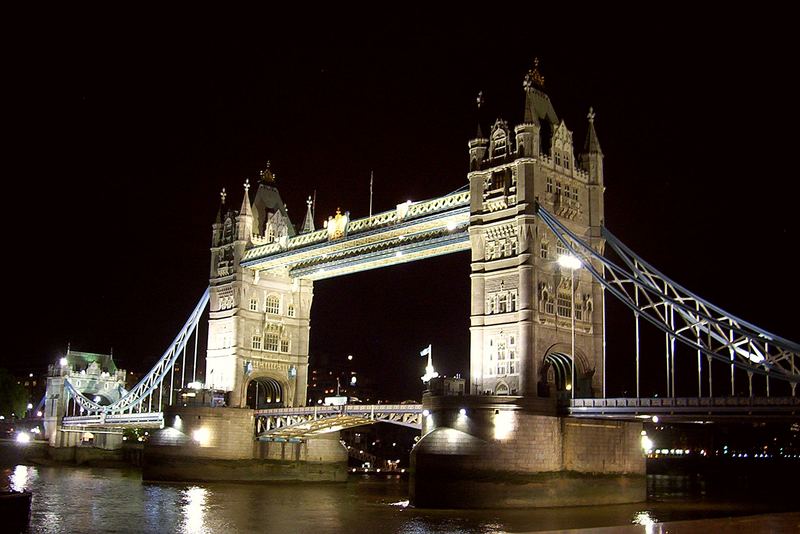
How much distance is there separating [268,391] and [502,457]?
3408cm

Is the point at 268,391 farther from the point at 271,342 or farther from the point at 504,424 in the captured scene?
the point at 504,424

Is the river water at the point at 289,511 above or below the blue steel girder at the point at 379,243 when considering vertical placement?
below

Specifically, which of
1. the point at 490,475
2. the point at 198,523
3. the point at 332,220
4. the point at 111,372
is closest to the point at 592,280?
the point at 490,475

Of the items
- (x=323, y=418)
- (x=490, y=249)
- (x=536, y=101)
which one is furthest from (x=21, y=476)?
(x=536, y=101)

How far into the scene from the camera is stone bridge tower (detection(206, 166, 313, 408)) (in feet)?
231

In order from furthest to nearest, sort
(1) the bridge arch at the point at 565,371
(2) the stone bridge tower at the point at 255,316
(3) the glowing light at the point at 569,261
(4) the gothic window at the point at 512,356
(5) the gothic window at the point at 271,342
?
(5) the gothic window at the point at 271,342, (2) the stone bridge tower at the point at 255,316, (1) the bridge arch at the point at 565,371, (3) the glowing light at the point at 569,261, (4) the gothic window at the point at 512,356

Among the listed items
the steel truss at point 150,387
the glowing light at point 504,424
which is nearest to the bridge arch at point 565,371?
the glowing light at point 504,424

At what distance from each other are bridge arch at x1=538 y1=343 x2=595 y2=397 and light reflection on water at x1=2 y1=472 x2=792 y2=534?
638 centimetres

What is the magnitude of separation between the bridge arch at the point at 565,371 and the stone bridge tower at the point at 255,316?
80.5 ft

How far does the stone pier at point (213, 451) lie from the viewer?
2601 inches

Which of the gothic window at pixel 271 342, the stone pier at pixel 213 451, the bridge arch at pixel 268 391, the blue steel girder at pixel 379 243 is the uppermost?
the blue steel girder at pixel 379 243

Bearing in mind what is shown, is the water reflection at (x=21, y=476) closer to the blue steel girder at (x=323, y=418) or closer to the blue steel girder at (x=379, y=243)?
the blue steel girder at (x=323, y=418)

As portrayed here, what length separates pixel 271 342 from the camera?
238ft

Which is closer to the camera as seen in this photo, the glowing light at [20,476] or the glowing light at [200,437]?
Result: the glowing light at [20,476]
